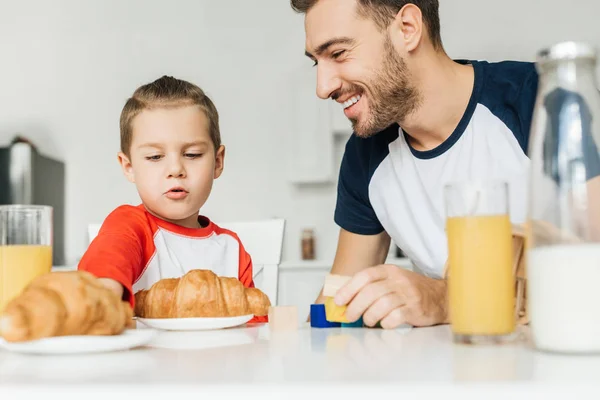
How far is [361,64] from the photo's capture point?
1737 millimetres

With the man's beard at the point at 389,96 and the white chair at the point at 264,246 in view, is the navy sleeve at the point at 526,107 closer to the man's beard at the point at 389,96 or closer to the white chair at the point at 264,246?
the man's beard at the point at 389,96

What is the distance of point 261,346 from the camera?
712 millimetres

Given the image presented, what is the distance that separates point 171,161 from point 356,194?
62 centimetres

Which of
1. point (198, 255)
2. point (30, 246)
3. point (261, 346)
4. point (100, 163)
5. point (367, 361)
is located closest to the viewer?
point (367, 361)

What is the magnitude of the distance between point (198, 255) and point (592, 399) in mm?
1140

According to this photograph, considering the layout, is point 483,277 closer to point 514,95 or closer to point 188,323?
point 188,323

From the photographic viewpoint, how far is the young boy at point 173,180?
1420 millimetres

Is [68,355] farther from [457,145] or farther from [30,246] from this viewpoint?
[457,145]

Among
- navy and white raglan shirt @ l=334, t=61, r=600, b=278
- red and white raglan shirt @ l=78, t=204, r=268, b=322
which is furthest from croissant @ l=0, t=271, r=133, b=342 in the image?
navy and white raglan shirt @ l=334, t=61, r=600, b=278

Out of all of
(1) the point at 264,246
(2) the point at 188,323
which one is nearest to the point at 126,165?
(1) the point at 264,246

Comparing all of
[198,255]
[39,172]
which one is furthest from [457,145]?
[39,172]

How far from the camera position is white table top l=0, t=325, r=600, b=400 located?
1.52ft

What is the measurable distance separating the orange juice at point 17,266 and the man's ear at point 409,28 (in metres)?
1.19

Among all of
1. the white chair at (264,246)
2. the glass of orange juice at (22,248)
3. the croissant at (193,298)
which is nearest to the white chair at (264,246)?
the white chair at (264,246)
